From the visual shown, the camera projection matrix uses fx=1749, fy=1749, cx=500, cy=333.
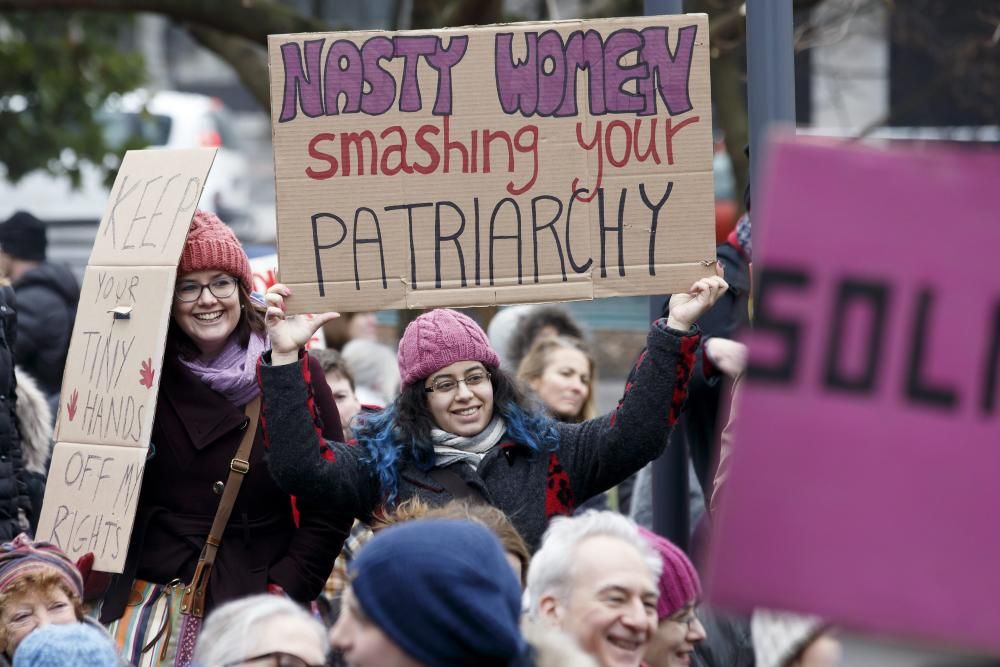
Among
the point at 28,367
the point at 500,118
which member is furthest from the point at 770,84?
the point at 28,367

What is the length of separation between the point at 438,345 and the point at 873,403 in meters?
2.34

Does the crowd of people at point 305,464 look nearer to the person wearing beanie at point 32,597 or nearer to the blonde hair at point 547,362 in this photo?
the person wearing beanie at point 32,597

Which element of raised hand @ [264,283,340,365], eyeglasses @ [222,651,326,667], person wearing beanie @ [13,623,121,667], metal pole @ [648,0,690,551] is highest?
raised hand @ [264,283,340,365]

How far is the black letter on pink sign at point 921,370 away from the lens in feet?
7.58

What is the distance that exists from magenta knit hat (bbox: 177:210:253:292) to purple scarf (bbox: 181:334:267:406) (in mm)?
186

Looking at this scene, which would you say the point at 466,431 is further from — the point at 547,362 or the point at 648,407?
the point at 547,362

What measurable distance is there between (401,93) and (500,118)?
273 millimetres

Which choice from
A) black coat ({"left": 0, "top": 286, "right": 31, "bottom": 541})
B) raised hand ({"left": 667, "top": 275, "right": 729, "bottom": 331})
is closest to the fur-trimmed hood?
black coat ({"left": 0, "top": 286, "right": 31, "bottom": 541})

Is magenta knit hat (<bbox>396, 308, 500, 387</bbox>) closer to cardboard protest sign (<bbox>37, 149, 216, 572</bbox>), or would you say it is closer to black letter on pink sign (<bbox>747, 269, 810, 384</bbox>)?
cardboard protest sign (<bbox>37, 149, 216, 572</bbox>)

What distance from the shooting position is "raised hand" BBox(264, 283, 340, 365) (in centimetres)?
442

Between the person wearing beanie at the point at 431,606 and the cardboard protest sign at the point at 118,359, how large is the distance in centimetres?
194

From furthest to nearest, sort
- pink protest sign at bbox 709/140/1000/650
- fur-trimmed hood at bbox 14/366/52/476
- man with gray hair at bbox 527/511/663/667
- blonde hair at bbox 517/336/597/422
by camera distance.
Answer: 1. blonde hair at bbox 517/336/597/422
2. fur-trimmed hood at bbox 14/366/52/476
3. man with gray hair at bbox 527/511/663/667
4. pink protest sign at bbox 709/140/1000/650

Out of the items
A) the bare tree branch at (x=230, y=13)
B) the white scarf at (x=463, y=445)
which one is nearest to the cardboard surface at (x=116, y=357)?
the white scarf at (x=463, y=445)

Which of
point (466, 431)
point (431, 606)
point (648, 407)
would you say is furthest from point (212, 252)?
point (431, 606)
